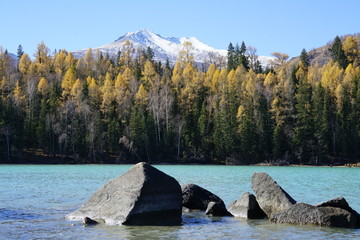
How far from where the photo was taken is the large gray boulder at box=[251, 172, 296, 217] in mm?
18828

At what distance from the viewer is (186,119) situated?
3873 inches

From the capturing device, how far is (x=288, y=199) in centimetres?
1883

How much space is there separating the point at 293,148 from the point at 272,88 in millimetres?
14899

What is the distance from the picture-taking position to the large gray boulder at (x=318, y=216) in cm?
1678

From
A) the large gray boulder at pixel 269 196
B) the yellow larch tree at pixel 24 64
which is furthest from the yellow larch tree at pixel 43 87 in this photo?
the large gray boulder at pixel 269 196

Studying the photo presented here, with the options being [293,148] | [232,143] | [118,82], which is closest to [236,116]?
[232,143]

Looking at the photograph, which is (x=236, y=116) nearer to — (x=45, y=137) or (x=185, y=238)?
(x=45, y=137)

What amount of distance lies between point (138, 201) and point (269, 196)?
5.63m

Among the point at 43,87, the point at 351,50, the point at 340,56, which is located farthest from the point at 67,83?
the point at 351,50

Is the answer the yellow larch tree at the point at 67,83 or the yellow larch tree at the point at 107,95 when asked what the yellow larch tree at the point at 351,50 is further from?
the yellow larch tree at the point at 67,83

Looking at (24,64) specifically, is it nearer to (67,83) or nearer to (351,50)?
(67,83)

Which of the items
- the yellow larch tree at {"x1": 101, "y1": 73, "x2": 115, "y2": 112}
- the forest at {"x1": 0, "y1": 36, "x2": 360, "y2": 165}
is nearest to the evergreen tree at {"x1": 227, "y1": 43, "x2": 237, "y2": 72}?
the forest at {"x1": 0, "y1": 36, "x2": 360, "y2": 165}

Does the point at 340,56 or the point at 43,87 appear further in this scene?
the point at 340,56

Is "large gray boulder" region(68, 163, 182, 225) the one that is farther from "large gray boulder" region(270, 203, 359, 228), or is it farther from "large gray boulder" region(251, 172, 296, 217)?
"large gray boulder" region(270, 203, 359, 228)
